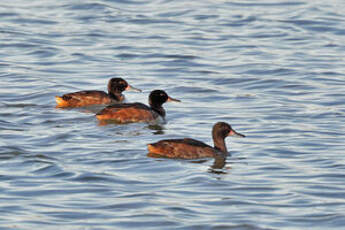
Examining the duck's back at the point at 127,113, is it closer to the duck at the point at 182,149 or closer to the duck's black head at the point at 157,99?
the duck's black head at the point at 157,99

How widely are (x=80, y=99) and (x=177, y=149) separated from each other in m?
4.49

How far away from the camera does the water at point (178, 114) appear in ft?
35.9

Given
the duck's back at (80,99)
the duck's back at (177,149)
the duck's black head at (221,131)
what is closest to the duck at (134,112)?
the duck's back at (80,99)

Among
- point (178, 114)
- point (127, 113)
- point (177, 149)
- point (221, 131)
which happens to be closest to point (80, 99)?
point (127, 113)

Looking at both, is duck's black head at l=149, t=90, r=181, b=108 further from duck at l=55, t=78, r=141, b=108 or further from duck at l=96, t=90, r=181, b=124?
duck at l=55, t=78, r=141, b=108

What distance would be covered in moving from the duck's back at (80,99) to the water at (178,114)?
0.66ft

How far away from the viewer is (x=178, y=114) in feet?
56.7

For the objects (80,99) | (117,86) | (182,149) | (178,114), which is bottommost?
(182,149)

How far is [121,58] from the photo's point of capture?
75.8ft

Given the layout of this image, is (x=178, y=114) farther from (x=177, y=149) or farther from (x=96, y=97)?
(x=177, y=149)

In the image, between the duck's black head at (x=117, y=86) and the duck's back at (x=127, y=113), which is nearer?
the duck's back at (x=127, y=113)

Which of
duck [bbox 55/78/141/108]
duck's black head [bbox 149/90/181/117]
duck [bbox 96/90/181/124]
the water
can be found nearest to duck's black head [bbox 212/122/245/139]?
the water

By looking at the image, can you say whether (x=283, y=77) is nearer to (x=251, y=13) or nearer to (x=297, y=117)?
(x=297, y=117)

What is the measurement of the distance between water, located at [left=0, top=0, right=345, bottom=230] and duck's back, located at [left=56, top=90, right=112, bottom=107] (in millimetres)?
202
